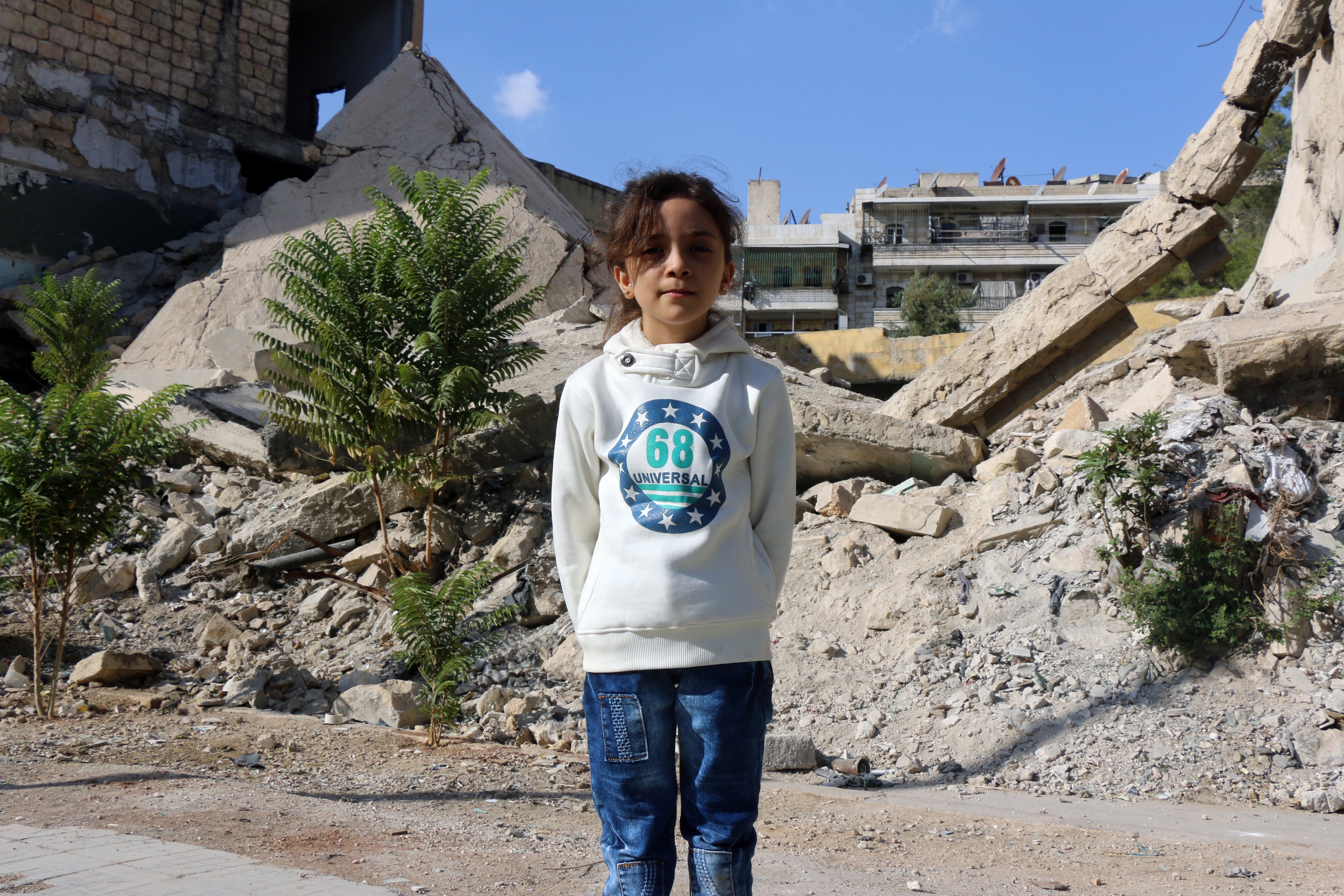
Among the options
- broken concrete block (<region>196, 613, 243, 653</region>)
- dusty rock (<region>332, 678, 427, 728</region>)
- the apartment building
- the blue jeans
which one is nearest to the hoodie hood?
the blue jeans

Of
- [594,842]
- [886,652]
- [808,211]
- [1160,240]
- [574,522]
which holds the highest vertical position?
[808,211]


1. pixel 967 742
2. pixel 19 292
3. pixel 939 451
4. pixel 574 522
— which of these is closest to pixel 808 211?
pixel 19 292

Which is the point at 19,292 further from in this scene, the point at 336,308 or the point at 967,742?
the point at 967,742

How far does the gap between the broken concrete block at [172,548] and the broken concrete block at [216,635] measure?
1045 mm

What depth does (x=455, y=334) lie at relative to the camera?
23.0 feet

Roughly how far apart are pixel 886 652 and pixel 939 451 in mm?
2197

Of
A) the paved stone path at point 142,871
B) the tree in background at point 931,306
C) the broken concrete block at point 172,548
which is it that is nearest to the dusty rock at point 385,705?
the paved stone path at point 142,871

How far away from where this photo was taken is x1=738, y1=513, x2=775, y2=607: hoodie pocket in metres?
1.70

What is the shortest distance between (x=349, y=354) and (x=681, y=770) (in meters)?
6.01

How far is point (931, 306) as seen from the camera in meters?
30.9

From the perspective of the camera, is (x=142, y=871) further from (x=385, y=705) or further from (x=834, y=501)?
(x=834, y=501)

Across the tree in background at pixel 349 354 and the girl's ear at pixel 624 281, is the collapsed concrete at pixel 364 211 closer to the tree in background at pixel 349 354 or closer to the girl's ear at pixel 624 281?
the tree in background at pixel 349 354

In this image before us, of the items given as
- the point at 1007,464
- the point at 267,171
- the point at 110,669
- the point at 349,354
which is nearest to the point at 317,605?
the point at 110,669

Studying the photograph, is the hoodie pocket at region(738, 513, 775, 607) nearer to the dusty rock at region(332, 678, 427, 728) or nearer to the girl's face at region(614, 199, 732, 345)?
the girl's face at region(614, 199, 732, 345)
